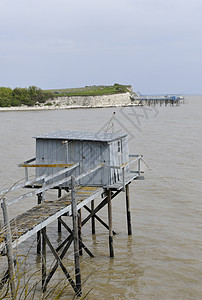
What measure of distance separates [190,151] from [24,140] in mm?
17222

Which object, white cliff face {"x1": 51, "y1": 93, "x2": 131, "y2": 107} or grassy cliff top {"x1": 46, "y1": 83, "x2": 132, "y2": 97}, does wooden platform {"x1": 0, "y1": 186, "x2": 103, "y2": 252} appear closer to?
white cliff face {"x1": 51, "y1": 93, "x2": 131, "y2": 107}

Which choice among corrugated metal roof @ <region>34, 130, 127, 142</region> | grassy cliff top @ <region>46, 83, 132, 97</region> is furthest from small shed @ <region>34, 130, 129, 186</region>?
grassy cliff top @ <region>46, 83, 132, 97</region>

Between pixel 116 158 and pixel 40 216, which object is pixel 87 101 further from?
pixel 40 216

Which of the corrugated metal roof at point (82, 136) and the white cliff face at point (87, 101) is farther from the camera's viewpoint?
the white cliff face at point (87, 101)

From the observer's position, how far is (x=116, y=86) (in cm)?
16925

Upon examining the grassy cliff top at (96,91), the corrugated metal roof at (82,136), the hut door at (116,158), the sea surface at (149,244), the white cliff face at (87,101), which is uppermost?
the grassy cliff top at (96,91)

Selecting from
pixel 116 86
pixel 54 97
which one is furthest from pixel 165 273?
pixel 116 86

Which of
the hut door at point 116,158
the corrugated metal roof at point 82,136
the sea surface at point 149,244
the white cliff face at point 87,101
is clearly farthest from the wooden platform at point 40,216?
the white cliff face at point 87,101

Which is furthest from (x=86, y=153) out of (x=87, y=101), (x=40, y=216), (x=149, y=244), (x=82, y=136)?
(x=87, y=101)

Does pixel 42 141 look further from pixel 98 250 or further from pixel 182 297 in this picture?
pixel 182 297

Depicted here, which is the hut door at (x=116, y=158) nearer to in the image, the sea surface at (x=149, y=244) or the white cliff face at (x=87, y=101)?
the sea surface at (x=149, y=244)

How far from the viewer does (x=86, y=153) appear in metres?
11.9

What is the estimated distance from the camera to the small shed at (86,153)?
1173cm

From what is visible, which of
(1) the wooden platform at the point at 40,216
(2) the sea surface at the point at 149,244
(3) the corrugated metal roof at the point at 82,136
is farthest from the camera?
(3) the corrugated metal roof at the point at 82,136
